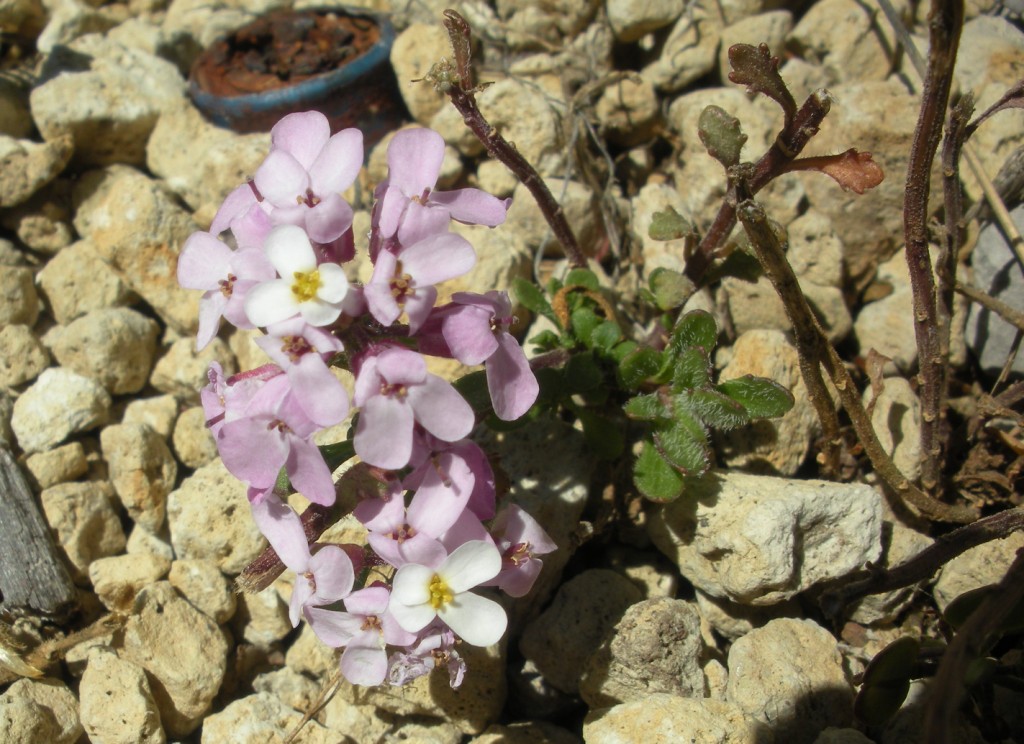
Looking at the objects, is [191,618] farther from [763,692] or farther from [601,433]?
[763,692]

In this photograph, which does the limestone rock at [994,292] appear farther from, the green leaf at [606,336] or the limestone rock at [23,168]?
the limestone rock at [23,168]

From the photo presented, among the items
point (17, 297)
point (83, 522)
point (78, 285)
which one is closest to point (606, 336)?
point (83, 522)

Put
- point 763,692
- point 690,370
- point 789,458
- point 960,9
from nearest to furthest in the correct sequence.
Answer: point 960,9 < point 763,692 < point 690,370 < point 789,458

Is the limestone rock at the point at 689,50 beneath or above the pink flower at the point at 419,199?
beneath

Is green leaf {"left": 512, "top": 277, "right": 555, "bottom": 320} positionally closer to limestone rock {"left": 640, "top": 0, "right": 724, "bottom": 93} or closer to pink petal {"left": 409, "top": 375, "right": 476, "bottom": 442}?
pink petal {"left": 409, "top": 375, "right": 476, "bottom": 442}

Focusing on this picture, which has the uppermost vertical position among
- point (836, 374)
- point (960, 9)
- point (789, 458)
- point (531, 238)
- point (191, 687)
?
point (960, 9)

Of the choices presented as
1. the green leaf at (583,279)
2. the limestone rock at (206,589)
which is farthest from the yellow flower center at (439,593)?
the green leaf at (583,279)

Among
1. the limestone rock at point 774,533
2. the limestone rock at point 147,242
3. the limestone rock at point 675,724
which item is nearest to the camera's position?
the limestone rock at point 675,724

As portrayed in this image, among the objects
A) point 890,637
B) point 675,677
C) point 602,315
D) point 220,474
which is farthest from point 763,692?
point 220,474

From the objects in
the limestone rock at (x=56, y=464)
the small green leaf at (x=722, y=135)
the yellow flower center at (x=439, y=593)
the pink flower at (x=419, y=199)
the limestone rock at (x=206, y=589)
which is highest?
the pink flower at (x=419, y=199)
